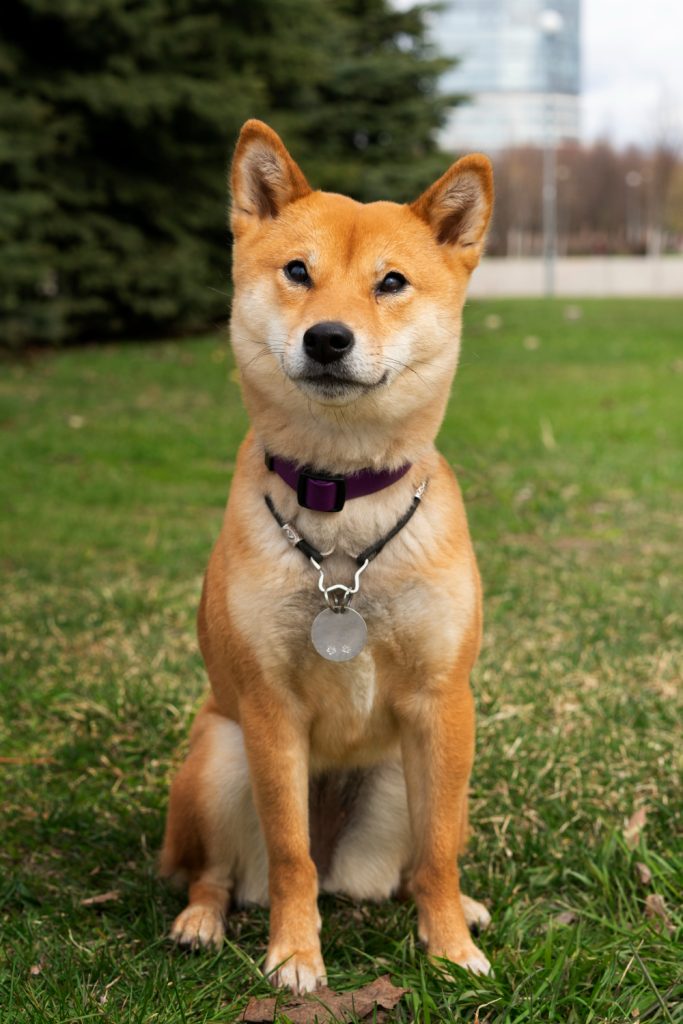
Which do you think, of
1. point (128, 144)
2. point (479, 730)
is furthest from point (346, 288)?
point (128, 144)

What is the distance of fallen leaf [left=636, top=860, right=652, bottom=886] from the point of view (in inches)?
105

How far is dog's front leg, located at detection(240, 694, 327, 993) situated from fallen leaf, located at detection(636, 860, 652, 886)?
816 millimetres

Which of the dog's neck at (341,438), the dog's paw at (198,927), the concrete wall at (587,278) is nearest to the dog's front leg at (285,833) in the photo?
the dog's paw at (198,927)

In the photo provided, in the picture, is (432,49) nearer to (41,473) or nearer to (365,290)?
(41,473)

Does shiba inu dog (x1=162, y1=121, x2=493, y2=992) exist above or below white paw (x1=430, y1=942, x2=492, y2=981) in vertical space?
above

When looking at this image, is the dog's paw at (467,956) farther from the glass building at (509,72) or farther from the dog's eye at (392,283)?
the glass building at (509,72)

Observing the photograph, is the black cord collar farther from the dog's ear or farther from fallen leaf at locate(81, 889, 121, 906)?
fallen leaf at locate(81, 889, 121, 906)

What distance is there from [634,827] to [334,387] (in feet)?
4.80

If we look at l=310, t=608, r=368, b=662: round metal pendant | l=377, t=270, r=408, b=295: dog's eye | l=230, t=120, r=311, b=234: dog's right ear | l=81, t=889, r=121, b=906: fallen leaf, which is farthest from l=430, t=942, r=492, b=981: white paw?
l=230, t=120, r=311, b=234: dog's right ear

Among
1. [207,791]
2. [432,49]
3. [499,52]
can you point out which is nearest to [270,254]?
[207,791]

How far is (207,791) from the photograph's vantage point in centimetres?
260

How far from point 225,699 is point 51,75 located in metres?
10.9

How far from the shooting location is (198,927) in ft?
8.28

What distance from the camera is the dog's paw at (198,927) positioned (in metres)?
2.50
